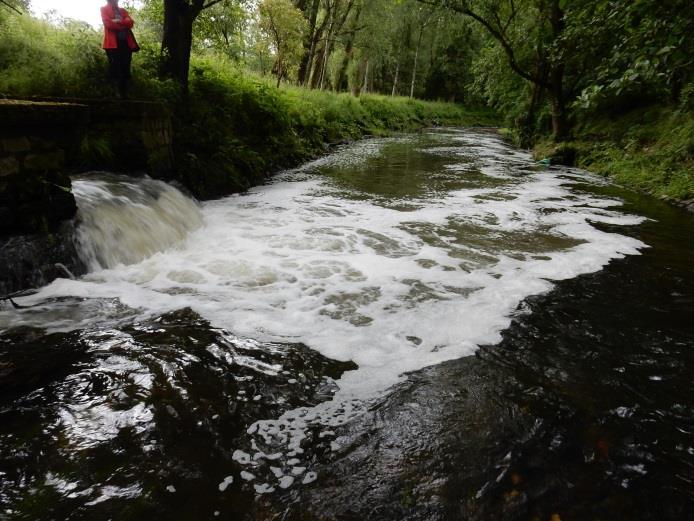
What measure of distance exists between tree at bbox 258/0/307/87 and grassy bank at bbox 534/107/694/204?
10914 millimetres

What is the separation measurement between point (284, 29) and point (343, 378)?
1673 cm

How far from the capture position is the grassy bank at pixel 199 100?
6.68m

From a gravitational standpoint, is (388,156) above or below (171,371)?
above

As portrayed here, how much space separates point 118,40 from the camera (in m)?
6.75

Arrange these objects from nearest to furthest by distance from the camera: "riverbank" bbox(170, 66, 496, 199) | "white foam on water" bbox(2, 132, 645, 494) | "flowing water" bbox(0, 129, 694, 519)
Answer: "flowing water" bbox(0, 129, 694, 519) → "white foam on water" bbox(2, 132, 645, 494) → "riverbank" bbox(170, 66, 496, 199)

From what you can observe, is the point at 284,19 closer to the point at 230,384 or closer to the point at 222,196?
the point at 222,196

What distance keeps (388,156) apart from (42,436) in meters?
14.5

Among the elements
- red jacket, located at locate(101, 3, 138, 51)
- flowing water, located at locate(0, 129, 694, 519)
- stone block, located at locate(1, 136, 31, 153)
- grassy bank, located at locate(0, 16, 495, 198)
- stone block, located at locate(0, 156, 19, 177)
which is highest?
red jacket, located at locate(101, 3, 138, 51)

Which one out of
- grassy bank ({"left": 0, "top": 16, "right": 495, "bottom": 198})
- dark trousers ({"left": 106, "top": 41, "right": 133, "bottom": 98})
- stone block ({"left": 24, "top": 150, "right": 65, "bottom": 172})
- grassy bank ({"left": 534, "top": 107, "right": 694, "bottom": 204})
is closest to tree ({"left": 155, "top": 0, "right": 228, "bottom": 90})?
grassy bank ({"left": 0, "top": 16, "right": 495, "bottom": 198})

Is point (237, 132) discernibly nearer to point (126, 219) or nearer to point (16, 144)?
point (126, 219)

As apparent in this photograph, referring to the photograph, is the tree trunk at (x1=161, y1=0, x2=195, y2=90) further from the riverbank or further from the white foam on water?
the white foam on water

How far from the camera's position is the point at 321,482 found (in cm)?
215

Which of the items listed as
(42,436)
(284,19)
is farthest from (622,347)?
(284,19)

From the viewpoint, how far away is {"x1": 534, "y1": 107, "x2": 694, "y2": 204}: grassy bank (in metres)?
10.1
